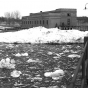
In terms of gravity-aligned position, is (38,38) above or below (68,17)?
below

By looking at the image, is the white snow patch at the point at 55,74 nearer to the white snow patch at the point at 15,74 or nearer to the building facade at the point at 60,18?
the white snow patch at the point at 15,74

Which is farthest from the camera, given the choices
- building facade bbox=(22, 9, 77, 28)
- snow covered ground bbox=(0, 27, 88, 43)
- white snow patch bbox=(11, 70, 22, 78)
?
building facade bbox=(22, 9, 77, 28)

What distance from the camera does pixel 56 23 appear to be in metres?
60.8

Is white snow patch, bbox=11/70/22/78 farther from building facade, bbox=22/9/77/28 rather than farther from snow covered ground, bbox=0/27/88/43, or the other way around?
building facade, bbox=22/9/77/28

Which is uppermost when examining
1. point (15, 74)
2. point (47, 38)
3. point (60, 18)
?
point (60, 18)

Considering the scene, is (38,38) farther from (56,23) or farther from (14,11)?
(14,11)

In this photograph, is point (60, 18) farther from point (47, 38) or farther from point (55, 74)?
point (55, 74)

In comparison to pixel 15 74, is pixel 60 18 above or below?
above

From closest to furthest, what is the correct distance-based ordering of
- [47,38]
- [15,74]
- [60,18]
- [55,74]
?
[55,74]
[15,74]
[47,38]
[60,18]

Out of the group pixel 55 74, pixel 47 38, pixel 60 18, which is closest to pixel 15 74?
pixel 55 74

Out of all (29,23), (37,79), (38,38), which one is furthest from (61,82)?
(29,23)

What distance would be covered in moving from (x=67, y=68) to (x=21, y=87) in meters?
2.87

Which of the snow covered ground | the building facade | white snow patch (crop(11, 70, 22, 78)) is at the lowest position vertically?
white snow patch (crop(11, 70, 22, 78))

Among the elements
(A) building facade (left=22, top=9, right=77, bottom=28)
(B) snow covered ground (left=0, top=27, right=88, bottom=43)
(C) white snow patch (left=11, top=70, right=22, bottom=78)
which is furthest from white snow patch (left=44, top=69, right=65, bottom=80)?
(A) building facade (left=22, top=9, right=77, bottom=28)
